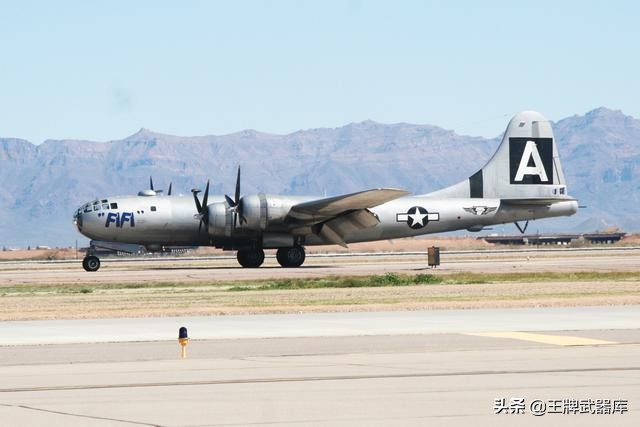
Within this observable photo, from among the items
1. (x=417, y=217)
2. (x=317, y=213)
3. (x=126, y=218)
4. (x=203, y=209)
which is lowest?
(x=417, y=217)

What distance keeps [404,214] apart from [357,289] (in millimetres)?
19182

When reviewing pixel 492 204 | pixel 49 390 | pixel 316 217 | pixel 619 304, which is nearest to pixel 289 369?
pixel 49 390

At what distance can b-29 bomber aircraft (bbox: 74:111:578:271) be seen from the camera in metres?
58.8

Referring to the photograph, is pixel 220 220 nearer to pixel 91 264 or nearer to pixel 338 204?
pixel 338 204

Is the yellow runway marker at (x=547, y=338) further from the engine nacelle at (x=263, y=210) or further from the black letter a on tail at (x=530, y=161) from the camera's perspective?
the black letter a on tail at (x=530, y=161)

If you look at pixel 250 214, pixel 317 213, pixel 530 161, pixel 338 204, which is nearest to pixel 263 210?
pixel 250 214

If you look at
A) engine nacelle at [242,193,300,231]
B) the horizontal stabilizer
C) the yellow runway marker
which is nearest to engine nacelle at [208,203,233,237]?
engine nacelle at [242,193,300,231]

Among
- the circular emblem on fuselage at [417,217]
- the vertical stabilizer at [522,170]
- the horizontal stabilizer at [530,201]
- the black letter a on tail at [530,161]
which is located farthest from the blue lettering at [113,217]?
the black letter a on tail at [530,161]

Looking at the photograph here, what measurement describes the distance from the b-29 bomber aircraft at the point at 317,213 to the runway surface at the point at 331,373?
29946 millimetres

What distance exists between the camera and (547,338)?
23984mm

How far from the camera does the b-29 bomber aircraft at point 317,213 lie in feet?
193

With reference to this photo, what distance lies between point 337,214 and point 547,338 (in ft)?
119

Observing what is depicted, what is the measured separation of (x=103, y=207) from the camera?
59406 mm

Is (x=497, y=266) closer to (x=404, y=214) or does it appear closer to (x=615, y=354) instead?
(x=404, y=214)
